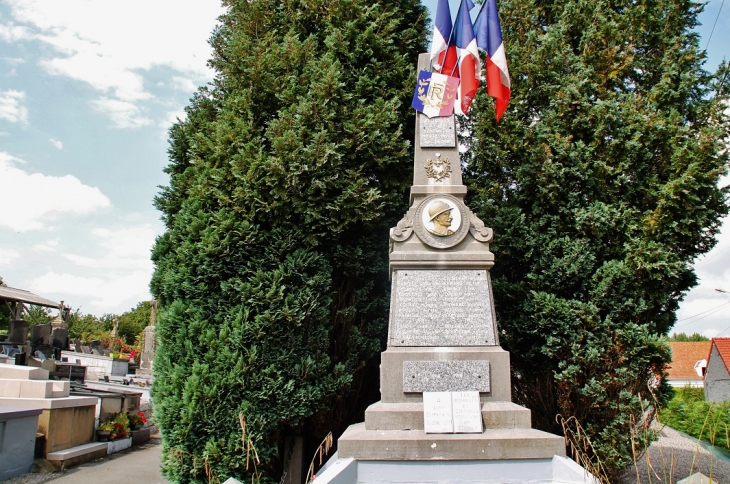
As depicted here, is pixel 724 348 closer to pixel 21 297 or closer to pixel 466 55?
pixel 466 55

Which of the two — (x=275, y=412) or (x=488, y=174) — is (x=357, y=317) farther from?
(x=488, y=174)

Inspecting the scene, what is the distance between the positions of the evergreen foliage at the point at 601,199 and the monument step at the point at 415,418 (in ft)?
5.86

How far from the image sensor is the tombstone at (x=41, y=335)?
15.7m

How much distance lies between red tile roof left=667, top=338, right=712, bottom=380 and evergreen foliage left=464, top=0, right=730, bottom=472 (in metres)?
39.4

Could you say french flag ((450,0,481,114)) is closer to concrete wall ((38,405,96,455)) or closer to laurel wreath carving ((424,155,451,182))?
laurel wreath carving ((424,155,451,182))

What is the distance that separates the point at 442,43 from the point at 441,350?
4185mm

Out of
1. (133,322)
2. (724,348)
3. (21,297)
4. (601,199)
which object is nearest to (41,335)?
(21,297)

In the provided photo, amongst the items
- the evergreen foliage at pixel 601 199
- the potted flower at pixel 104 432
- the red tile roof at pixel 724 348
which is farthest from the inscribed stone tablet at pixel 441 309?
the red tile roof at pixel 724 348

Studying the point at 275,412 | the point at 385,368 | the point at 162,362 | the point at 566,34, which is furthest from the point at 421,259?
the point at 566,34

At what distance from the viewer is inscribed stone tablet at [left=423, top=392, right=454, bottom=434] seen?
5.15 metres

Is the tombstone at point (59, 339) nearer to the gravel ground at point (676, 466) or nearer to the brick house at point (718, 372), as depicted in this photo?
the gravel ground at point (676, 466)

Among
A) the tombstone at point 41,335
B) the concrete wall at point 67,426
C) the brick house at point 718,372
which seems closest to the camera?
the concrete wall at point 67,426

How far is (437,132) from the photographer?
6.89 metres

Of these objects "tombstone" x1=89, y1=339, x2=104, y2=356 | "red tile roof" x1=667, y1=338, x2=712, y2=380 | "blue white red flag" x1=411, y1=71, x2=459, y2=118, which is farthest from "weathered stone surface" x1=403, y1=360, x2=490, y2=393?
"red tile roof" x1=667, y1=338, x2=712, y2=380
